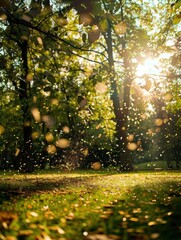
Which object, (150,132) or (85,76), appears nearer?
(85,76)

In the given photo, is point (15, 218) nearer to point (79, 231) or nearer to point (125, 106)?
point (79, 231)

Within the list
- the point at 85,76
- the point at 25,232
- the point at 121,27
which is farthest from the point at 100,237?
the point at 85,76

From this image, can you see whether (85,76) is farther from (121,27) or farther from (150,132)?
(150,132)

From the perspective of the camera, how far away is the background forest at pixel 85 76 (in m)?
4.56

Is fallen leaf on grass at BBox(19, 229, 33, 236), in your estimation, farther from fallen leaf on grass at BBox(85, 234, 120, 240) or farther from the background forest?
the background forest

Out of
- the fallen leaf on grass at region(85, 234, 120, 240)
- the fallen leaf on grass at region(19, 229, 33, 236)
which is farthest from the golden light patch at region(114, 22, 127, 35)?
the fallen leaf on grass at region(19, 229, 33, 236)

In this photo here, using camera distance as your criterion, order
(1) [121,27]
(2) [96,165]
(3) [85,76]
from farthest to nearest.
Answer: (2) [96,165] → (3) [85,76] → (1) [121,27]

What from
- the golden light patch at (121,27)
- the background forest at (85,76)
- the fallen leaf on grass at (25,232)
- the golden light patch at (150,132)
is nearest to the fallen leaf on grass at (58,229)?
the fallen leaf on grass at (25,232)

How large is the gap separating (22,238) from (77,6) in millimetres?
2588

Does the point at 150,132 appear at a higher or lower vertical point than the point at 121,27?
higher

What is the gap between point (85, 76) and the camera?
772cm

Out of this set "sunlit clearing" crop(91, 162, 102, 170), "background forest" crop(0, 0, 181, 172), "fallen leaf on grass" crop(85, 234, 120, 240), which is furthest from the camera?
"sunlit clearing" crop(91, 162, 102, 170)

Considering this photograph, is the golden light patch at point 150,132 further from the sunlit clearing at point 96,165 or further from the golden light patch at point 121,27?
the golden light patch at point 121,27

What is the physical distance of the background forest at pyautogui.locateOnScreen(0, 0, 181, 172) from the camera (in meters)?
4.56
